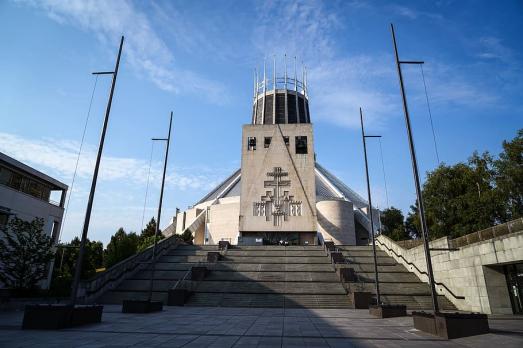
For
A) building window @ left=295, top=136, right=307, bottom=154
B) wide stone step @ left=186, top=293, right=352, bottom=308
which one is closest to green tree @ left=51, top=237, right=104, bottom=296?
wide stone step @ left=186, top=293, right=352, bottom=308

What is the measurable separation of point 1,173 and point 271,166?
2275cm

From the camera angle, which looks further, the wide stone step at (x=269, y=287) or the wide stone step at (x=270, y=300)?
the wide stone step at (x=269, y=287)

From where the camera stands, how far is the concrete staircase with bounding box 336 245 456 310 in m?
14.6

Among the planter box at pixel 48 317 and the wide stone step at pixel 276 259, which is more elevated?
the wide stone step at pixel 276 259

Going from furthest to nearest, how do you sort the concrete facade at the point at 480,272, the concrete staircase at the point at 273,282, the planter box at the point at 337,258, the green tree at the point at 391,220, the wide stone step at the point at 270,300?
the green tree at the point at 391,220 → the planter box at the point at 337,258 → the concrete staircase at the point at 273,282 → the wide stone step at the point at 270,300 → the concrete facade at the point at 480,272

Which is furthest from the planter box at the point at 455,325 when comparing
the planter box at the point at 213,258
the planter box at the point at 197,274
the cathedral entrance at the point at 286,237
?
the cathedral entrance at the point at 286,237

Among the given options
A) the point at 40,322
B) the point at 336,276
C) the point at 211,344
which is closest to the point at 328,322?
the point at 211,344

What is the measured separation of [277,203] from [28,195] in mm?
20879

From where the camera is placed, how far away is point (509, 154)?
70.5 feet

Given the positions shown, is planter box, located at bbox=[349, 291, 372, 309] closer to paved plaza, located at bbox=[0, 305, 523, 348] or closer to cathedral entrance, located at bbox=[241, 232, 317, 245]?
paved plaza, located at bbox=[0, 305, 523, 348]

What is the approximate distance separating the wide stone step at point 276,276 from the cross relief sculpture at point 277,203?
13.7 meters

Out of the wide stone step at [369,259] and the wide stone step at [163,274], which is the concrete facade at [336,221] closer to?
the wide stone step at [369,259]

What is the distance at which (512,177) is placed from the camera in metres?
21.1

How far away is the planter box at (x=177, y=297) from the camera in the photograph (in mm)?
14508
